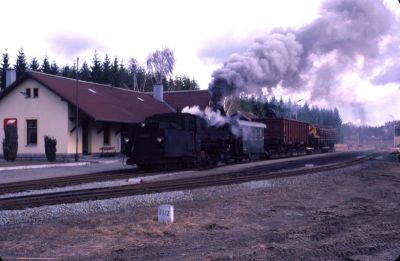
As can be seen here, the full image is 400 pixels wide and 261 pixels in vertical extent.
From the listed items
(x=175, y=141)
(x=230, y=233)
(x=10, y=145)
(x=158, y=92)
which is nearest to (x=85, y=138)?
(x=10, y=145)

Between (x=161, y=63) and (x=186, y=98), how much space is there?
24282 millimetres

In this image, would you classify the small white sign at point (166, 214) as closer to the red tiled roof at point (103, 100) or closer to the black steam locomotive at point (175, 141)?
the black steam locomotive at point (175, 141)

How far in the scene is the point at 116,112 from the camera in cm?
3634

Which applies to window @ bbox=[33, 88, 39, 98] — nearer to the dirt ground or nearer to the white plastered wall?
the white plastered wall

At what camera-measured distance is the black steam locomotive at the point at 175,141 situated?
71.1 feet

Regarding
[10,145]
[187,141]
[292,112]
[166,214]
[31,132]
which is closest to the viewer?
[166,214]

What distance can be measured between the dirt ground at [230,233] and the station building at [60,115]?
74.5 ft

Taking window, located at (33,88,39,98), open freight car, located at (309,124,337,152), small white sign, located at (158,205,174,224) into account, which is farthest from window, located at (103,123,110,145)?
small white sign, located at (158,205,174,224)

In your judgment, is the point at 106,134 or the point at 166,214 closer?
the point at 166,214

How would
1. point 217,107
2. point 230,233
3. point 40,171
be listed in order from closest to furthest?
point 230,233 < point 40,171 < point 217,107

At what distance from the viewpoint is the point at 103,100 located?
1501 inches

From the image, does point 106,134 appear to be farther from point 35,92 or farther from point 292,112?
point 292,112

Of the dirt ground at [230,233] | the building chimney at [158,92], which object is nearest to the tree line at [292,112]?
the building chimney at [158,92]

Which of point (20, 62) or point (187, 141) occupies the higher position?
point (20, 62)
